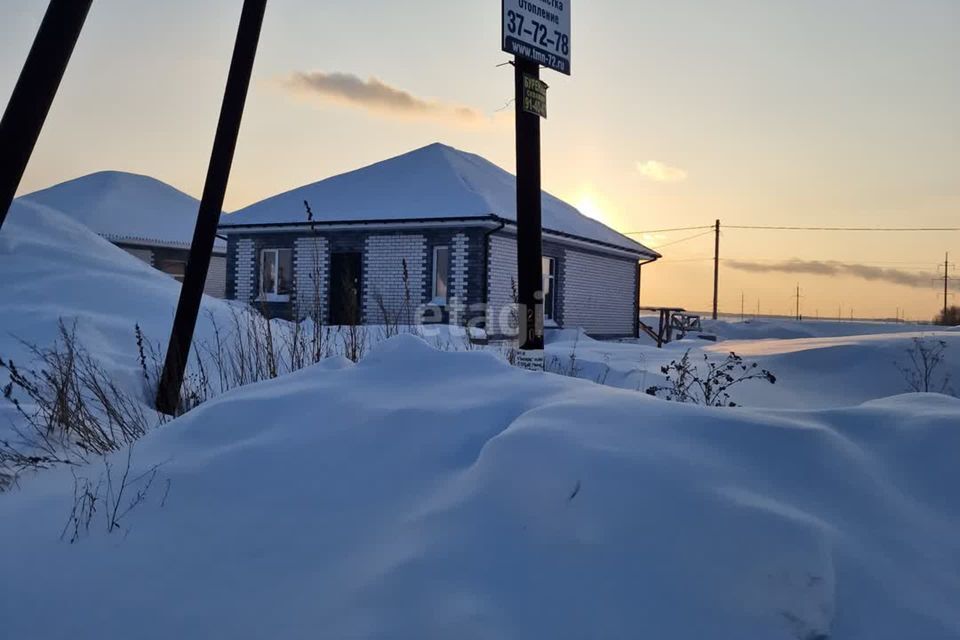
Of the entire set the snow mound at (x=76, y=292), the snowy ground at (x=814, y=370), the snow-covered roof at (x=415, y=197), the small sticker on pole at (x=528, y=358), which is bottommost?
the snowy ground at (x=814, y=370)

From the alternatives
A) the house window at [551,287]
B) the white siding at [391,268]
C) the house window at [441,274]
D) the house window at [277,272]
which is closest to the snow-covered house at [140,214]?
the house window at [277,272]

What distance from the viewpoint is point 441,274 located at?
17422 millimetres

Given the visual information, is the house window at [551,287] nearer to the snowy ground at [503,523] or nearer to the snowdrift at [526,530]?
the snowy ground at [503,523]

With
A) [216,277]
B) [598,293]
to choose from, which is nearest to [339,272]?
[598,293]

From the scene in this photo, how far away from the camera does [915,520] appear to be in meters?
2.32

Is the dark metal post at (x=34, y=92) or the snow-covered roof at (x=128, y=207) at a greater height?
the snow-covered roof at (x=128, y=207)

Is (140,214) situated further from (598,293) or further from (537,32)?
(537,32)

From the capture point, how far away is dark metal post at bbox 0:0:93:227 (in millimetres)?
4586

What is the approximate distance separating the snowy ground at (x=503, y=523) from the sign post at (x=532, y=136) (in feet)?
6.87

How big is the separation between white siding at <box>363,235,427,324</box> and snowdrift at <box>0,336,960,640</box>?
14297mm

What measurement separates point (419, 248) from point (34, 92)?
12.8 meters

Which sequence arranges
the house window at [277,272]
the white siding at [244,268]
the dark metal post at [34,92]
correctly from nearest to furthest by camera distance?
the dark metal post at [34,92] < the house window at [277,272] < the white siding at [244,268]

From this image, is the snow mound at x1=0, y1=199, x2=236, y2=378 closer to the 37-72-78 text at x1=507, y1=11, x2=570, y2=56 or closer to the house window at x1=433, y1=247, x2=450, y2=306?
the 37-72-78 text at x1=507, y1=11, x2=570, y2=56

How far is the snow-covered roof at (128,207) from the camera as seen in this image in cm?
2836
